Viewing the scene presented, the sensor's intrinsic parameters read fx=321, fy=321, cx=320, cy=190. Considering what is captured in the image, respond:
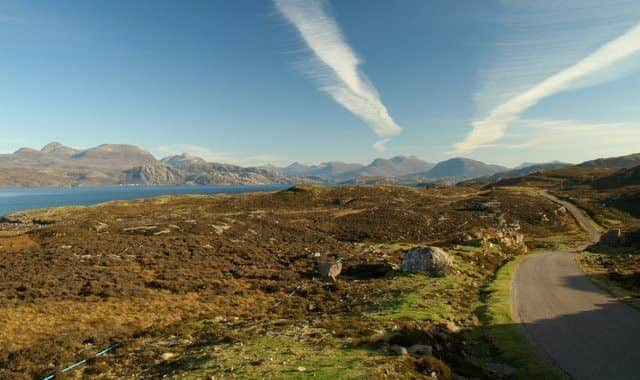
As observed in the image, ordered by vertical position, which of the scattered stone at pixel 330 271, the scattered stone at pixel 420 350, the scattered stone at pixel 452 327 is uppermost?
the scattered stone at pixel 420 350

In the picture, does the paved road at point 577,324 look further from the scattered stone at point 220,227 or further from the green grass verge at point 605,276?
the scattered stone at point 220,227

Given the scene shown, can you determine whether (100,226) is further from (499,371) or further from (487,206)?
(487,206)

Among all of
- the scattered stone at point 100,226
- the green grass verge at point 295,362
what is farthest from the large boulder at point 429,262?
the scattered stone at point 100,226

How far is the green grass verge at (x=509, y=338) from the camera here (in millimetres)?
15000

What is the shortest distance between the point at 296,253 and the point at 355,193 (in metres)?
79.7

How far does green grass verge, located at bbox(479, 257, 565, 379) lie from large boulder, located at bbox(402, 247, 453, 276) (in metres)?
5.04

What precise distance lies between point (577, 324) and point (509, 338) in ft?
18.4

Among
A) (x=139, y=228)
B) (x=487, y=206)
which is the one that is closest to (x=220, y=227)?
(x=139, y=228)

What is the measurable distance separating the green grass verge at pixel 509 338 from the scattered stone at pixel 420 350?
419 cm

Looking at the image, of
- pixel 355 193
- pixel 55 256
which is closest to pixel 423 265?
pixel 55 256

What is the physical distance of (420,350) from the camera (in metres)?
14.8

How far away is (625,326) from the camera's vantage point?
65.6ft

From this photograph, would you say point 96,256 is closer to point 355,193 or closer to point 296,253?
point 296,253

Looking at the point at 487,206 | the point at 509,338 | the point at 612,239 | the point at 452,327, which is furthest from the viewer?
the point at 487,206
